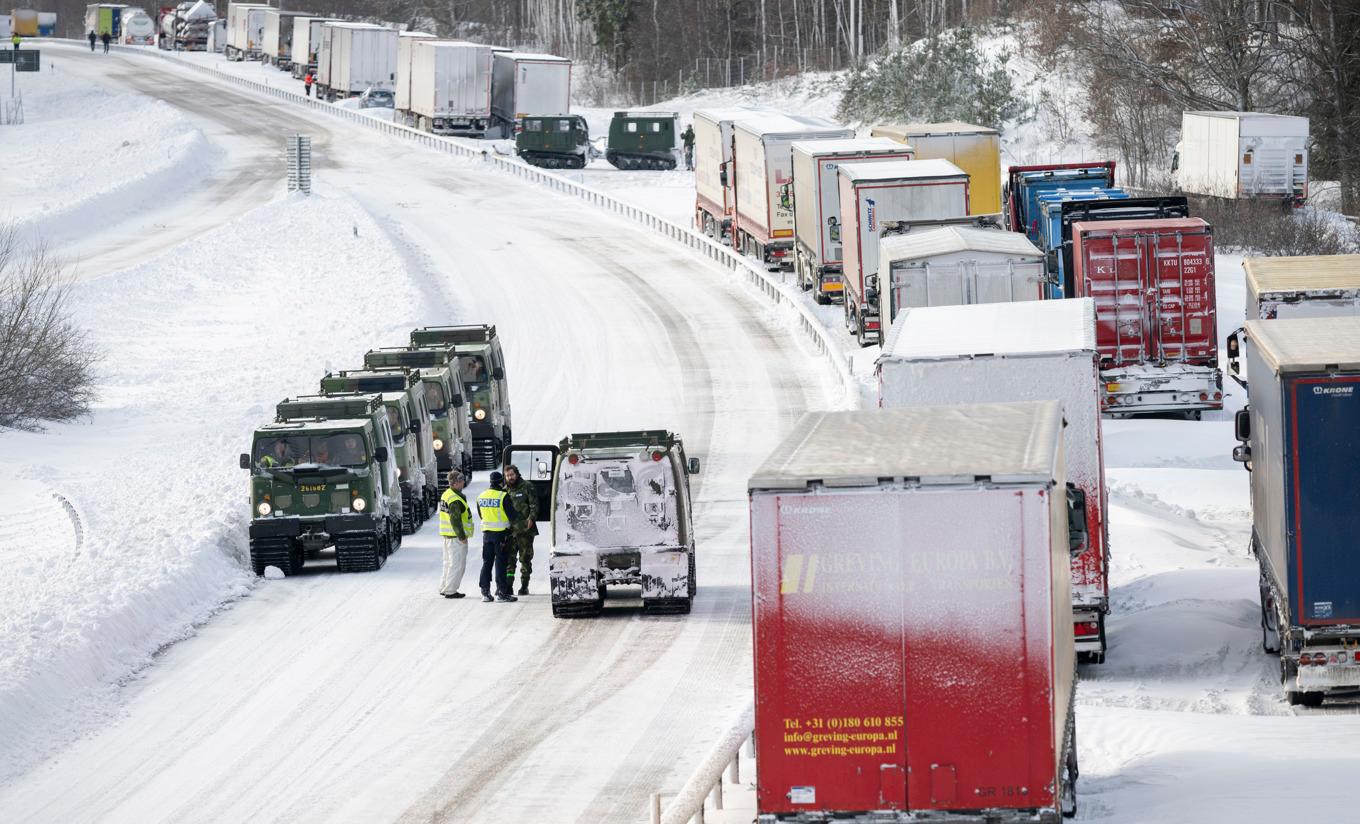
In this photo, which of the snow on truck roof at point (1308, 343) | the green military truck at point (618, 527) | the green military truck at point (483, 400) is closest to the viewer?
the snow on truck roof at point (1308, 343)

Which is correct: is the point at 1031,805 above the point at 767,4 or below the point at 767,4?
below

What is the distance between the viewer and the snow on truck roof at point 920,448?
1116cm

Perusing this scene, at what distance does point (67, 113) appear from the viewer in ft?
320

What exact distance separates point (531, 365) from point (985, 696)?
2716 cm

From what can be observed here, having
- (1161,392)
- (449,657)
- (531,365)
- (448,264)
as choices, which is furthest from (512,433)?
(448,264)

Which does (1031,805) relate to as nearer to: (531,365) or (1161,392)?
(1161,392)

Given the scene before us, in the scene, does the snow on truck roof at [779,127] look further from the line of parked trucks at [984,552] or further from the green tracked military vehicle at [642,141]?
the line of parked trucks at [984,552]

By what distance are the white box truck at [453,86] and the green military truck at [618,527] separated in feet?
189

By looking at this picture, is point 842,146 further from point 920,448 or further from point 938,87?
point 938,87

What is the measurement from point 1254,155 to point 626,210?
1809cm

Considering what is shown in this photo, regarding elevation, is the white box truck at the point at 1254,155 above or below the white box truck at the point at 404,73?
below

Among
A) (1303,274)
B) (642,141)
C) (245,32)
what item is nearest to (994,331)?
(1303,274)

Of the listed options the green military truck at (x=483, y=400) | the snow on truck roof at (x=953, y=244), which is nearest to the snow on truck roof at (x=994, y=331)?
the snow on truck roof at (x=953, y=244)

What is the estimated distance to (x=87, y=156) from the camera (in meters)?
85.2
